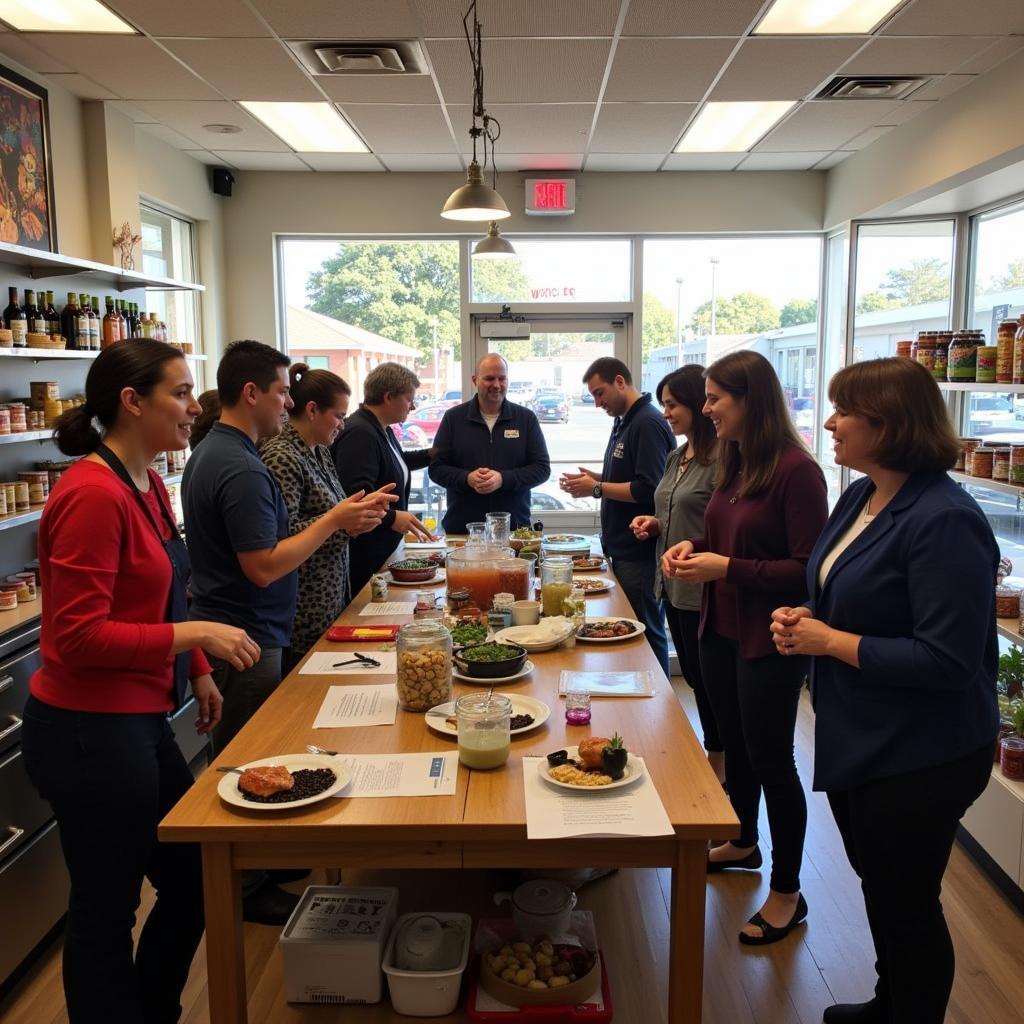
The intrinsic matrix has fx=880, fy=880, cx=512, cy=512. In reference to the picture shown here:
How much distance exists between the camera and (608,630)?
259cm

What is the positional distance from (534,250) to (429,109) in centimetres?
169

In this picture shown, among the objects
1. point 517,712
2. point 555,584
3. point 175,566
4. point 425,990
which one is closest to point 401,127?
point 555,584

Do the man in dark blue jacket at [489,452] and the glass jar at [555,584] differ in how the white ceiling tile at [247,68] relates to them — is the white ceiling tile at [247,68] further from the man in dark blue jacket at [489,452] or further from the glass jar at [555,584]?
the glass jar at [555,584]

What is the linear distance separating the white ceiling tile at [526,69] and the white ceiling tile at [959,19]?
1.11 meters

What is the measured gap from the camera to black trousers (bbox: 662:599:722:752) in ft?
10.7

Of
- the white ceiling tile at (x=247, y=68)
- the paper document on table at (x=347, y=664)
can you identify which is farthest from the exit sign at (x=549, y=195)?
the paper document on table at (x=347, y=664)

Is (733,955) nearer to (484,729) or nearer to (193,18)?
(484,729)

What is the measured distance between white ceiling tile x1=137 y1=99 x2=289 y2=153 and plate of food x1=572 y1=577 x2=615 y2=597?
2.90 meters

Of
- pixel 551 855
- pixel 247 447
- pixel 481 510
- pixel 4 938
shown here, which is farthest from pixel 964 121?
pixel 4 938

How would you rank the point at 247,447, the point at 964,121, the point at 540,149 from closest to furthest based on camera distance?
the point at 247,447 < the point at 964,121 < the point at 540,149

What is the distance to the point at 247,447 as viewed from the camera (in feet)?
7.41

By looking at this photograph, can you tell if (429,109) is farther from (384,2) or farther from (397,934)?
(397,934)

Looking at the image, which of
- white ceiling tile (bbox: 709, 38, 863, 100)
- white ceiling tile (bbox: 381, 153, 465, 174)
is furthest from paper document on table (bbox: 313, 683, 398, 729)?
white ceiling tile (bbox: 381, 153, 465, 174)

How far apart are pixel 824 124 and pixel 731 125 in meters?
0.47
